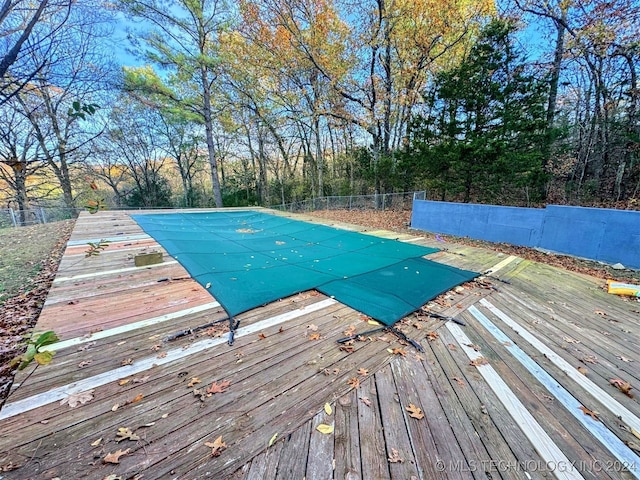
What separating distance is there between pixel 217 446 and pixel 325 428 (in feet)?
1.83

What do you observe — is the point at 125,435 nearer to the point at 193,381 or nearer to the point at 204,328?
the point at 193,381

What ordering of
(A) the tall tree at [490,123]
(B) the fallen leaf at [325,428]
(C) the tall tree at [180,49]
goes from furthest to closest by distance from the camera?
(C) the tall tree at [180,49] → (A) the tall tree at [490,123] → (B) the fallen leaf at [325,428]

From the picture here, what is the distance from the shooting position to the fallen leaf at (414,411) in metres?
1.48

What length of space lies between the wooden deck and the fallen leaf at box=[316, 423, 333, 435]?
2cm

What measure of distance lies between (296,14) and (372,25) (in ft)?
9.47

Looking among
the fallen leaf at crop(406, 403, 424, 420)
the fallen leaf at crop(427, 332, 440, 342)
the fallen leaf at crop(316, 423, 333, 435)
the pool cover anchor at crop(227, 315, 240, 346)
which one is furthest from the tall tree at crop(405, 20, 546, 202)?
the fallen leaf at crop(316, 423, 333, 435)

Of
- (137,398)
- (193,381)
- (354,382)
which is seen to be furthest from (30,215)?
(354,382)

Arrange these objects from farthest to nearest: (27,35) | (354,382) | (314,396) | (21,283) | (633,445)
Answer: (21,283), (27,35), (354,382), (314,396), (633,445)

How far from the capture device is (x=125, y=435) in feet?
4.19

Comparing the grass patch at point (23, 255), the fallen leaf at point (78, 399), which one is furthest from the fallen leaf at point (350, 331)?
the grass patch at point (23, 255)

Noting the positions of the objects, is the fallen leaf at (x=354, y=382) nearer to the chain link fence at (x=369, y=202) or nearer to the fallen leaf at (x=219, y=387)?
the fallen leaf at (x=219, y=387)

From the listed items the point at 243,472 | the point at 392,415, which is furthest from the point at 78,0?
the point at 392,415

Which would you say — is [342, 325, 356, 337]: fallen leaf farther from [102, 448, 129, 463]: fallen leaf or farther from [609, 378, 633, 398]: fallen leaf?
[609, 378, 633, 398]: fallen leaf

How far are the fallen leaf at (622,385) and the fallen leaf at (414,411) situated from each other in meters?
1.52
